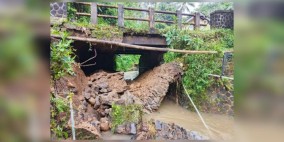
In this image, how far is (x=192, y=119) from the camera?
4.80 m

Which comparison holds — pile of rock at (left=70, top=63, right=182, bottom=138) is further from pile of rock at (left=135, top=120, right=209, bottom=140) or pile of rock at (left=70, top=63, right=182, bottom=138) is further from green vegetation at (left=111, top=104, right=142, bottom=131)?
pile of rock at (left=135, top=120, right=209, bottom=140)

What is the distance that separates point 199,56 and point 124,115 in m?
1.87

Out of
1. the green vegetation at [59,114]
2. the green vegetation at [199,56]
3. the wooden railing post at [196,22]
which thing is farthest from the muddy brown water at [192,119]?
the green vegetation at [59,114]

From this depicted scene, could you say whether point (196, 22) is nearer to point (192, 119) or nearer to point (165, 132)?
point (192, 119)

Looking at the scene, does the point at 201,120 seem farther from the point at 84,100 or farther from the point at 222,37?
the point at 84,100

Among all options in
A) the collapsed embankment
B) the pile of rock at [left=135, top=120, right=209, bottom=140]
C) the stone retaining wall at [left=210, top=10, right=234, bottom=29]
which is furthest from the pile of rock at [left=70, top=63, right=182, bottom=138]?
the stone retaining wall at [left=210, top=10, right=234, bottom=29]

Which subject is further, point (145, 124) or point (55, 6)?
point (145, 124)

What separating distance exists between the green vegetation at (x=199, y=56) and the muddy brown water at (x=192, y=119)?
0.31 metres

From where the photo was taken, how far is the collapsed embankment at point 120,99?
3.77 metres

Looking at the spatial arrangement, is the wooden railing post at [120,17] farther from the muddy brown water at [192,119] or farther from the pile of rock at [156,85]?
the muddy brown water at [192,119]

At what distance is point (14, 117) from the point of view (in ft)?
3.33

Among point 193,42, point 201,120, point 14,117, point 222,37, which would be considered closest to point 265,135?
point 14,117

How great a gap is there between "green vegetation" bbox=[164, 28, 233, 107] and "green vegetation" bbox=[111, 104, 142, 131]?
4.32 feet

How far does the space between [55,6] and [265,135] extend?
338 centimetres
